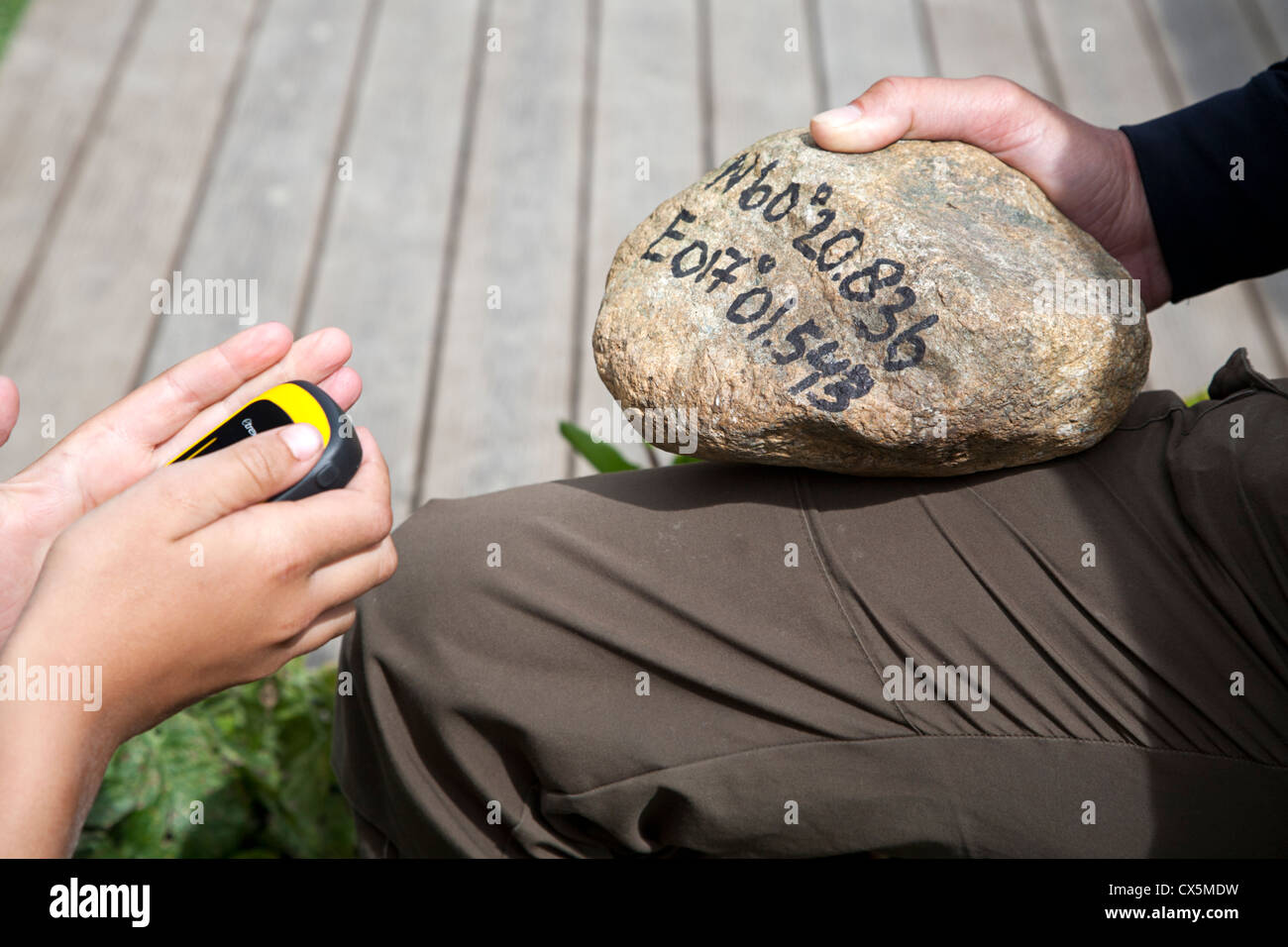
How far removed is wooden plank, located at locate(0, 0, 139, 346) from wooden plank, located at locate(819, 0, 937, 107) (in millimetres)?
1954

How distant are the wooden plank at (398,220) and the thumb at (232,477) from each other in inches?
45.3

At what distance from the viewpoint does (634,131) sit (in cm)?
287

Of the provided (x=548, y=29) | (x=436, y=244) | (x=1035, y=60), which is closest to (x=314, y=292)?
(x=436, y=244)

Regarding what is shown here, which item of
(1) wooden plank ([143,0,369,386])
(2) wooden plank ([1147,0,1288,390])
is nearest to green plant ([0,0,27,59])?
(1) wooden plank ([143,0,369,386])

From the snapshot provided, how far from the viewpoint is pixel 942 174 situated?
1248mm

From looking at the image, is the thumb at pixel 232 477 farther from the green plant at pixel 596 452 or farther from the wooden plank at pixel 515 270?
the wooden plank at pixel 515 270

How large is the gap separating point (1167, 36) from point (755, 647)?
2.78 meters

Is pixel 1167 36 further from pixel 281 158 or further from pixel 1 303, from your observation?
pixel 1 303

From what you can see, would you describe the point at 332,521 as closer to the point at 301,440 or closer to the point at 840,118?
the point at 301,440

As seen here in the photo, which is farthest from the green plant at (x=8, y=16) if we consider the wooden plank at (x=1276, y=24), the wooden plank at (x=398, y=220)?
the wooden plank at (x=1276, y=24)

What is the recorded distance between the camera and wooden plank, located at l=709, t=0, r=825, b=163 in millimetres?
2859

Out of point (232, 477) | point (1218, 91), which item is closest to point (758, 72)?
point (1218, 91)

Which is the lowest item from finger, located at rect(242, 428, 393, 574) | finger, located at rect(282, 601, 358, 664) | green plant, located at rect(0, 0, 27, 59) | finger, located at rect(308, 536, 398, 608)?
finger, located at rect(282, 601, 358, 664)

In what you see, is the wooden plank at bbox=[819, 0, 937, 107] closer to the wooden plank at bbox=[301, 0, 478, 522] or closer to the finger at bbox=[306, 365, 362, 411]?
the wooden plank at bbox=[301, 0, 478, 522]
